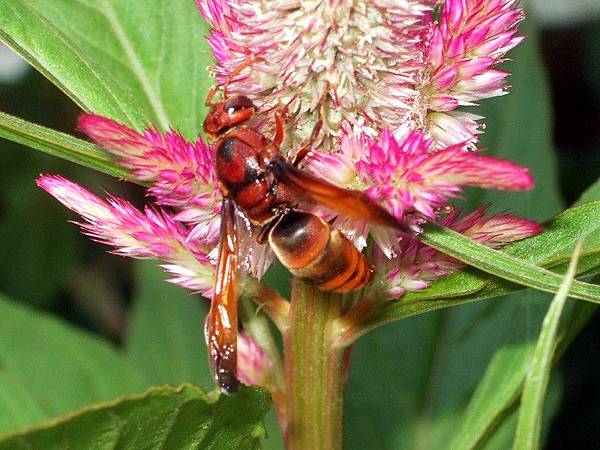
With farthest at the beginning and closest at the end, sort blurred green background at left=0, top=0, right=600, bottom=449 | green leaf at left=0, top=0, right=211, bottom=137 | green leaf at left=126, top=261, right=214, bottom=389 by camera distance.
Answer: green leaf at left=126, top=261, right=214, bottom=389 < blurred green background at left=0, top=0, right=600, bottom=449 < green leaf at left=0, top=0, right=211, bottom=137

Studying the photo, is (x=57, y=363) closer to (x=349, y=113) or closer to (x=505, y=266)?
(x=349, y=113)

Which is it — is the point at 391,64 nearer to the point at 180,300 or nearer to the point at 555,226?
the point at 555,226

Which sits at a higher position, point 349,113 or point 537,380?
point 349,113

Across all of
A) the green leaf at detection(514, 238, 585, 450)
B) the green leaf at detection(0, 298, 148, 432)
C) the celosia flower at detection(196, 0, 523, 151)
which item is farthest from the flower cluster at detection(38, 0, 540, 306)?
the green leaf at detection(0, 298, 148, 432)

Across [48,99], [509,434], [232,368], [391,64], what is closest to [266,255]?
[232,368]

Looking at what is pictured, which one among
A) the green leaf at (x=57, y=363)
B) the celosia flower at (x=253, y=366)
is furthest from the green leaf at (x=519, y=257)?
the green leaf at (x=57, y=363)

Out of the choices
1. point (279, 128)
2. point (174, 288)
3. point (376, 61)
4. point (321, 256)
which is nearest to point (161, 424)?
point (321, 256)

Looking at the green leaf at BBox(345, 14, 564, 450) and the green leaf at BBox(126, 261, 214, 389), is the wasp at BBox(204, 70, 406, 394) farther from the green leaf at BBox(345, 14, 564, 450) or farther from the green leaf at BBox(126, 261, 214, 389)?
the green leaf at BBox(126, 261, 214, 389)
